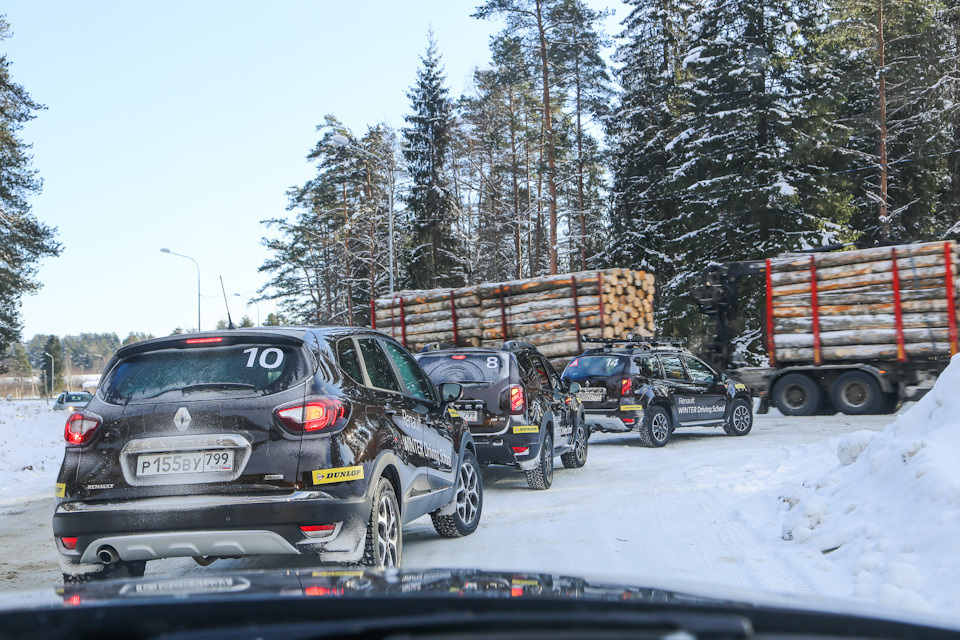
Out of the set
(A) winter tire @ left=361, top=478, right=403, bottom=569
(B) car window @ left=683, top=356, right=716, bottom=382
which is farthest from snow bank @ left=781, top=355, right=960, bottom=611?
(B) car window @ left=683, top=356, right=716, bottom=382

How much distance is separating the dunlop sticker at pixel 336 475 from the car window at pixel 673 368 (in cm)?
1079

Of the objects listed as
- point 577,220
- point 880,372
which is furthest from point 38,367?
point 880,372

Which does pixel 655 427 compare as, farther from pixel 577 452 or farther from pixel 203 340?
pixel 203 340

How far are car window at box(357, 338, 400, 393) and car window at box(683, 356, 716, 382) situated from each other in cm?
1052

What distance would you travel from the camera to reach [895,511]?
595 centimetres

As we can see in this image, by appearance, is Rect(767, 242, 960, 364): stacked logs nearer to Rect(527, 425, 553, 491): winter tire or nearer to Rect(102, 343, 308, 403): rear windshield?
Rect(527, 425, 553, 491): winter tire

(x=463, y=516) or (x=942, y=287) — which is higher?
(x=942, y=287)

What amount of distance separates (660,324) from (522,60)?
42.2ft

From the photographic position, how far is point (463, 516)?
7.44m

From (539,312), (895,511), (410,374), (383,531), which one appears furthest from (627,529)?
(539,312)

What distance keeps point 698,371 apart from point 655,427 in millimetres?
2130

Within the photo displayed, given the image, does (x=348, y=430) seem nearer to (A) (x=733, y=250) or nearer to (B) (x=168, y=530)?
(B) (x=168, y=530)

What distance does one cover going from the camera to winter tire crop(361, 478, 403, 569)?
5.09 m

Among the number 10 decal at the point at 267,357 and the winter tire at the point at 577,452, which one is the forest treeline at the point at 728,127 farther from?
the number 10 decal at the point at 267,357
